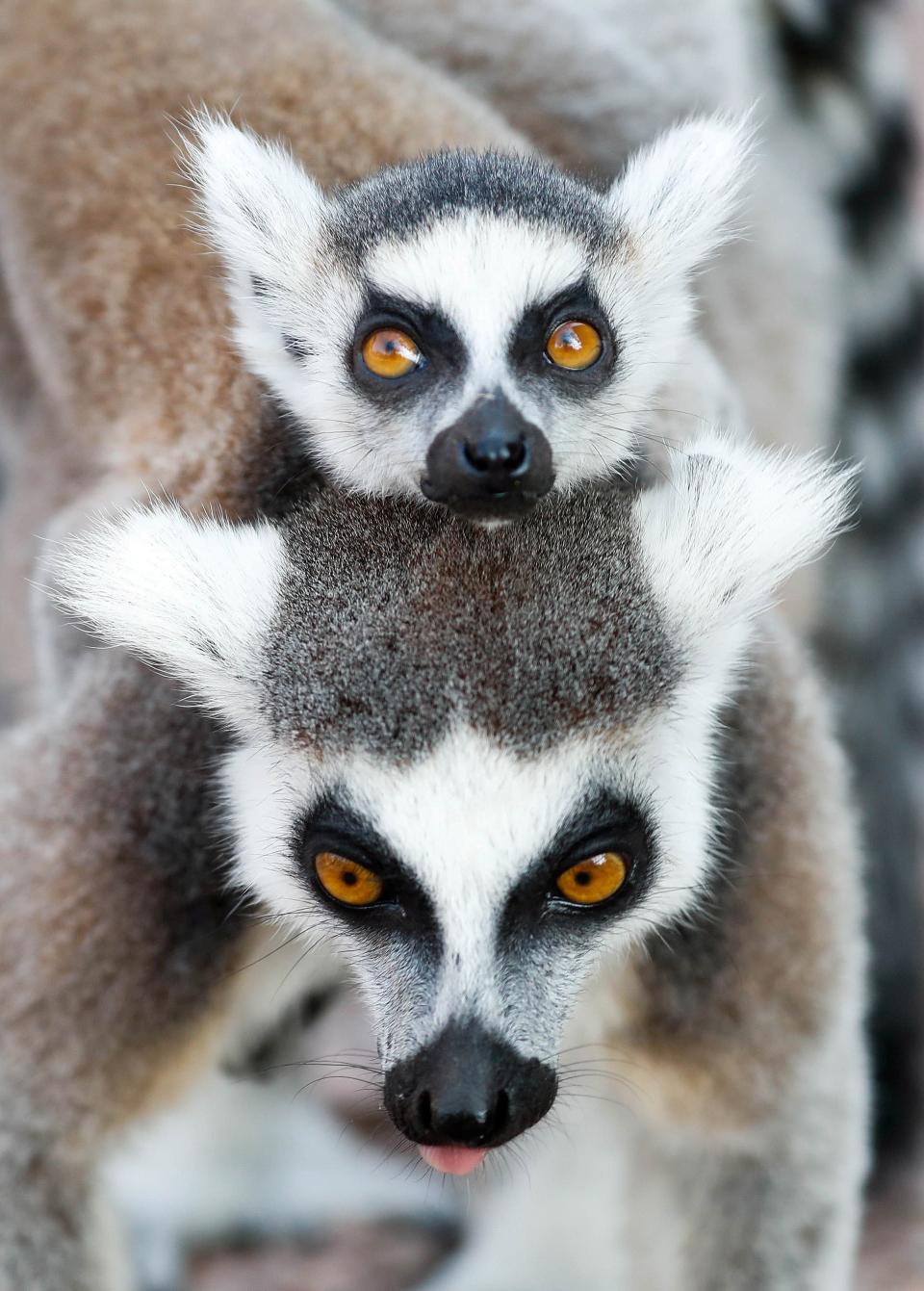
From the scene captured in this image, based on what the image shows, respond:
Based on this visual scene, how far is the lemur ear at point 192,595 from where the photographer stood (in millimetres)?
2348

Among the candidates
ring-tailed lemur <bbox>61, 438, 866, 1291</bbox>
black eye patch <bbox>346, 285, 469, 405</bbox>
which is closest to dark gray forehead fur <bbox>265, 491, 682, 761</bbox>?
ring-tailed lemur <bbox>61, 438, 866, 1291</bbox>

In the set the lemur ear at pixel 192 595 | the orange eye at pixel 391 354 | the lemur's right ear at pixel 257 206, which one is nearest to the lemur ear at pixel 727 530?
the orange eye at pixel 391 354

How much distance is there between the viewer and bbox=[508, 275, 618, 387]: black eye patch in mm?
2561

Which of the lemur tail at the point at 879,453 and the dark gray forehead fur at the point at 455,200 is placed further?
the lemur tail at the point at 879,453

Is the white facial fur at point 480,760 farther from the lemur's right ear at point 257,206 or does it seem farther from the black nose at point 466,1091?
the lemur's right ear at point 257,206

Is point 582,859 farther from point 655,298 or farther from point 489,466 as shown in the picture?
point 655,298

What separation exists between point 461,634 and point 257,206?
2.80 feet

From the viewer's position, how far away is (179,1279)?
169 inches

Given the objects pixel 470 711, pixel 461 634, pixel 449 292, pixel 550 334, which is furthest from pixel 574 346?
pixel 470 711

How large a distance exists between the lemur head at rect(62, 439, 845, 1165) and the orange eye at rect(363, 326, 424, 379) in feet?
0.76

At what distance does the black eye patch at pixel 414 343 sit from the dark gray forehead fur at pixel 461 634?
0.79ft

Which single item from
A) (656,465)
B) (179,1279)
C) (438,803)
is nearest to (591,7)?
(656,465)

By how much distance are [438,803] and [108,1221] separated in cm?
119

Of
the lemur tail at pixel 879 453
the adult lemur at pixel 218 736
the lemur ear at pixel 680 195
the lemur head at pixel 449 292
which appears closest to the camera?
the adult lemur at pixel 218 736
